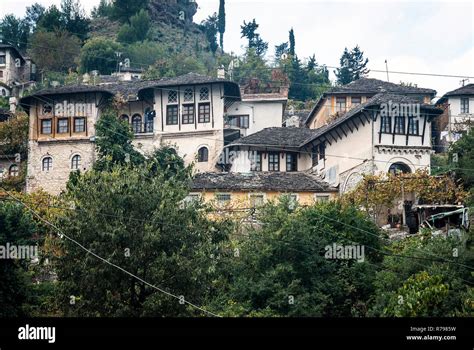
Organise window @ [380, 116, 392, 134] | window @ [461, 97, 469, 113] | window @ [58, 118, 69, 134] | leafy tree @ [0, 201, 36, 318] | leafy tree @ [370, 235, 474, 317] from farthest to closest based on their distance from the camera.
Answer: window @ [461, 97, 469, 113] → window @ [58, 118, 69, 134] → window @ [380, 116, 392, 134] → leafy tree @ [0, 201, 36, 318] → leafy tree @ [370, 235, 474, 317]

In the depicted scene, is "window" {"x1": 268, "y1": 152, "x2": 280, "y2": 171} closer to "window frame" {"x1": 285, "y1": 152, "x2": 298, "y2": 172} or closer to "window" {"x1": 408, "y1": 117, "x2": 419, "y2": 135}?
"window frame" {"x1": 285, "y1": 152, "x2": 298, "y2": 172}

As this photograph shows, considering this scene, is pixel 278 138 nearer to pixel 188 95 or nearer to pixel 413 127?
pixel 188 95

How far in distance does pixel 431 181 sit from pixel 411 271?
40.4ft

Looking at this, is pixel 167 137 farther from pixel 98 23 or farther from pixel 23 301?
pixel 98 23

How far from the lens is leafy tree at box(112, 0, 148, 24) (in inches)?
4429

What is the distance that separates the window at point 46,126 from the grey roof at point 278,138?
12426 millimetres

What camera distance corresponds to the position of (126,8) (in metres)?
113

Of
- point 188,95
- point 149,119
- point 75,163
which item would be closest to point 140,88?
point 149,119

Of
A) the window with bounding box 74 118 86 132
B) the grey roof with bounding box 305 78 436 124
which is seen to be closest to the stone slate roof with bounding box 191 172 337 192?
the grey roof with bounding box 305 78 436 124

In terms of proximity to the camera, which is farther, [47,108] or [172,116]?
[47,108]

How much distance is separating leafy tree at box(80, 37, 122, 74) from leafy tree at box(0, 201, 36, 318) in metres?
51.1

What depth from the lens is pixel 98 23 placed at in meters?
117

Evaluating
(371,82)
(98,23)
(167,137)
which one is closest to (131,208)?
Answer: (167,137)

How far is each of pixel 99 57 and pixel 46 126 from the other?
3039cm
